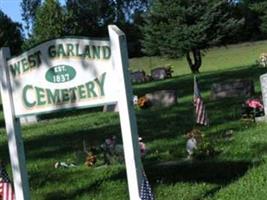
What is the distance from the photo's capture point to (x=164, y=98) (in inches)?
857

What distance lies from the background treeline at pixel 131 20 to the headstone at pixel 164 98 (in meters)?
20.6

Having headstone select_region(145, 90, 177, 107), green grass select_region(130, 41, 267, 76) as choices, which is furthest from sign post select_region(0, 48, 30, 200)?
green grass select_region(130, 41, 267, 76)

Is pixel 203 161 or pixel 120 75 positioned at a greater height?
pixel 120 75

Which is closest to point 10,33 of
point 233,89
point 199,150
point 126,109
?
point 233,89

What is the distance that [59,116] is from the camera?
2380cm

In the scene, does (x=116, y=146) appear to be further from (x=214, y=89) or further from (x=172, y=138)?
(x=214, y=89)

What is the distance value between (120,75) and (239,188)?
2.35 metres

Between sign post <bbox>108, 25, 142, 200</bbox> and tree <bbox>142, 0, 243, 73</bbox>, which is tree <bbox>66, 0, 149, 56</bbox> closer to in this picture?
tree <bbox>142, 0, 243, 73</bbox>

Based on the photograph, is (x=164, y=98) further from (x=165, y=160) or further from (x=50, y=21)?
(x=50, y=21)

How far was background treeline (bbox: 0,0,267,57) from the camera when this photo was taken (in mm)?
47531

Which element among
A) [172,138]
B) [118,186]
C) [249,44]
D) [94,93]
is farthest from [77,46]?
[249,44]

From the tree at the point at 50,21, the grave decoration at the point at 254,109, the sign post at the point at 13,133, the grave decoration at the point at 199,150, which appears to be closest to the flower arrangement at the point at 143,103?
the grave decoration at the point at 254,109

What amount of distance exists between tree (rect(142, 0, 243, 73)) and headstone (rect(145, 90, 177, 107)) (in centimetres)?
2450

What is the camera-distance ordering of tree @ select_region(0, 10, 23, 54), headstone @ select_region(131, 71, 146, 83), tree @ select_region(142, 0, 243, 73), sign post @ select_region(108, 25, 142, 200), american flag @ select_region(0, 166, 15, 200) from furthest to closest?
tree @ select_region(0, 10, 23, 54)
tree @ select_region(142, 0, 243, 73)
headstone @ select_region(131, 71, 146, 83)
american flag @ select_region(0, 166, 15, 200)
sign post @ select_region(108, 25, 142, 200)
